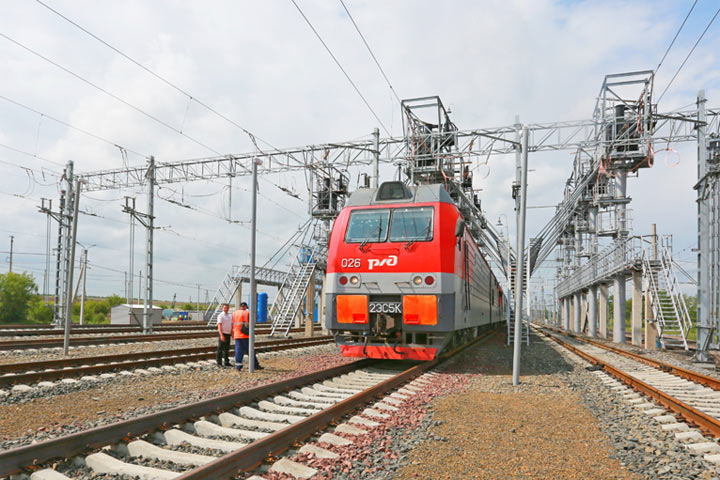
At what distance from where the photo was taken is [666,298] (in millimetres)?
21359

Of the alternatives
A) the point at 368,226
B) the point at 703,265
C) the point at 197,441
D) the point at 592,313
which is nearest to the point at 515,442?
the point at 197,441

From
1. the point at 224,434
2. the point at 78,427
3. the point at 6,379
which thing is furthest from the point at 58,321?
the point at 224,434

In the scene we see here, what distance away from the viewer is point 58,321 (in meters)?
24.0

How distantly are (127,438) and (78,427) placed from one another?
1.58m

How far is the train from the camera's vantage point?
10.8 m

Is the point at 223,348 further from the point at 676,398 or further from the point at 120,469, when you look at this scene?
the point at 676,398

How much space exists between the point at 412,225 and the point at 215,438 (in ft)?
22.8

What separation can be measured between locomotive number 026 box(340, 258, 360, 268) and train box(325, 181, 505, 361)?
0.02 meters

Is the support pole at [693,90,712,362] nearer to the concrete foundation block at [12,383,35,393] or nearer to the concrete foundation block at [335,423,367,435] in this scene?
the concrete foundation block at [335,423,367,435]

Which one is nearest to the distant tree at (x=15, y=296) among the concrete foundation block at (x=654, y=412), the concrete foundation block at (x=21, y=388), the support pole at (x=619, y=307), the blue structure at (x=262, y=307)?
the blue structure at (x=262, y=307)

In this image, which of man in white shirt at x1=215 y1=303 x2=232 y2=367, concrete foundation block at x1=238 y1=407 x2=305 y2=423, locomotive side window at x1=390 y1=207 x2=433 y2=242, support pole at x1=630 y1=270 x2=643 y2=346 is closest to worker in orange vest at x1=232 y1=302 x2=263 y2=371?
man in white shirt at x1=215 y1=303 x2=232 y2=367

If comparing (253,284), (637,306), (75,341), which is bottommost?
(75,341)

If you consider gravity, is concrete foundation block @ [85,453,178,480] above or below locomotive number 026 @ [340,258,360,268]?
below

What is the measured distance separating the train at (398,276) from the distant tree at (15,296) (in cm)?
4364
